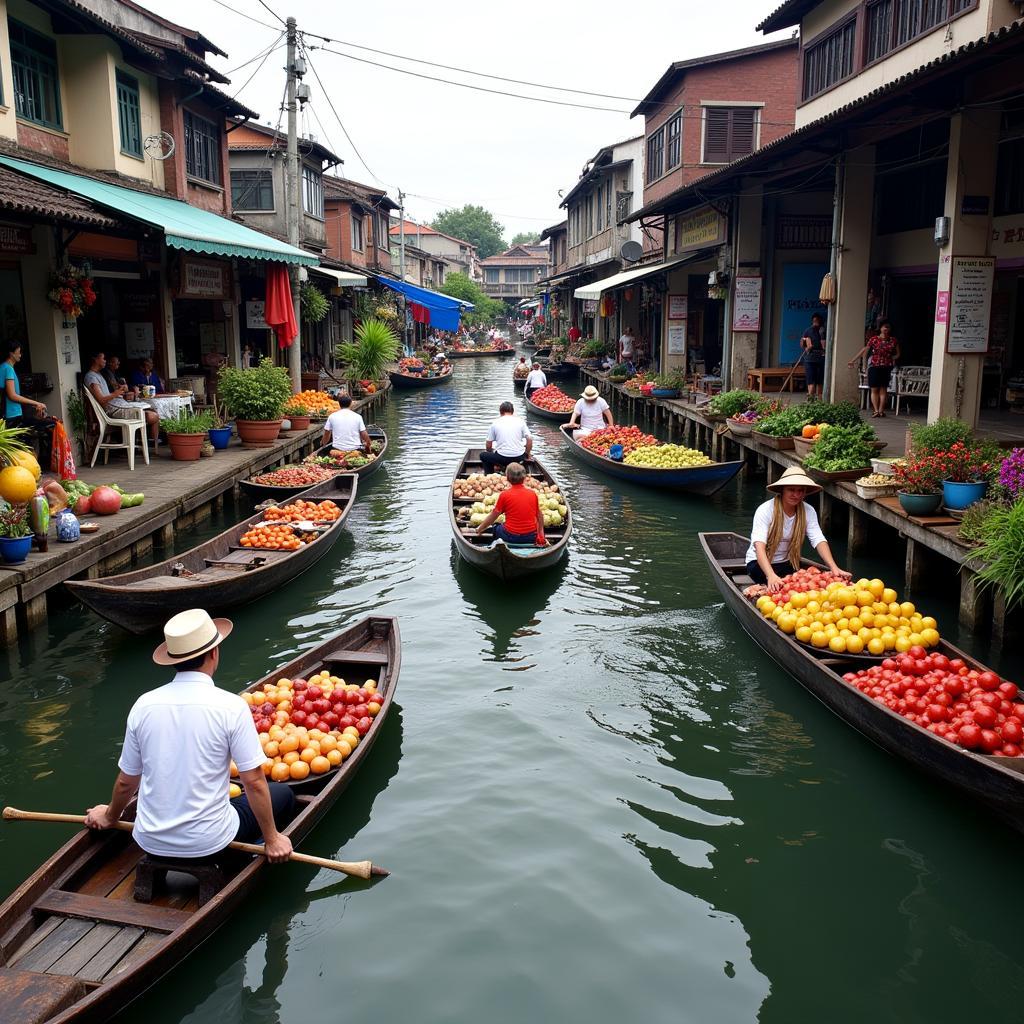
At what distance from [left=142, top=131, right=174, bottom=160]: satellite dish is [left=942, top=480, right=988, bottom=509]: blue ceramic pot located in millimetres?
15087

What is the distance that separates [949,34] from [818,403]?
18.7ft

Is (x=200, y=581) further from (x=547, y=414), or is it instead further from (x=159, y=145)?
(x=547, y=414)

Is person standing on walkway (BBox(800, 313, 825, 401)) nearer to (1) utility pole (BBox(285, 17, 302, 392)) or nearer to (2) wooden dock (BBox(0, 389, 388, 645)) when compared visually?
(2) wooden dock (BBox(0, 389, 388, 645))

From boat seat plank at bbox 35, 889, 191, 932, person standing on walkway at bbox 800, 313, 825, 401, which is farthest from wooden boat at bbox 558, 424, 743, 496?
boat seat plank at bbox 35, 889, 191, 932

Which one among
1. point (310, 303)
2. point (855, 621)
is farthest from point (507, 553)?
point (310, 303)

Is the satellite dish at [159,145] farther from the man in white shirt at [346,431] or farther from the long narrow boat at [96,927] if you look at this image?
the long narrow boat at [96,927]

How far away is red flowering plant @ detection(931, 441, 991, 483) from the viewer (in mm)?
9688

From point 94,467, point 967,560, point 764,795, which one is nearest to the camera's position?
point 764,795

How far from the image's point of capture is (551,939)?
4879mm

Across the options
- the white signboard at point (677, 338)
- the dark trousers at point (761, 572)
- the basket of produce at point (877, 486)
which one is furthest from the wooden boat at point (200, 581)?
the white signboard at point (677, 338)

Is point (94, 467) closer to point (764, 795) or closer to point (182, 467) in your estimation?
point (182, 467)

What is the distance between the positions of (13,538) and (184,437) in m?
6.10

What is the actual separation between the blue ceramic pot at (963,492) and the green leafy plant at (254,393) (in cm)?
1093

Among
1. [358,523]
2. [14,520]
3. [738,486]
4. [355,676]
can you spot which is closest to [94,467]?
[358,523]
